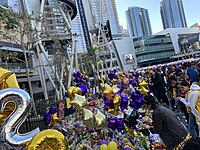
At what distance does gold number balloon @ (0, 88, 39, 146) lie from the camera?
134 centimetres

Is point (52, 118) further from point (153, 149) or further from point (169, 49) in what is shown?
point (169, 49)

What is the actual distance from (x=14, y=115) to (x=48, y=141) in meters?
0.25

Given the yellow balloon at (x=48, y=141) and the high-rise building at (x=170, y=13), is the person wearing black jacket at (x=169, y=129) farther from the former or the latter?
the high-rise building at (x=170, y=13)

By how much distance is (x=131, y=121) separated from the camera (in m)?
3.23

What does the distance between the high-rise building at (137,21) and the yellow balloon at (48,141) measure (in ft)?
508

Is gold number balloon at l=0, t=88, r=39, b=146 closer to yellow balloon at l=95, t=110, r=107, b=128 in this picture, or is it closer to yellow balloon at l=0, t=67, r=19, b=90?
yellow balloon at l=0, t=67, r=19, b=90

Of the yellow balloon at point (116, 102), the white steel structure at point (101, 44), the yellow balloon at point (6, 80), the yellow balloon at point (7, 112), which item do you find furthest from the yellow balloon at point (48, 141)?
the white steel structure at point (101, 44)

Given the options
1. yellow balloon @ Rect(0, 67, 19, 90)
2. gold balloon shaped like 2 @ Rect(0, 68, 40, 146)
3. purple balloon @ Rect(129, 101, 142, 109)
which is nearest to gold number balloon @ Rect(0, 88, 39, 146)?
gold balloon shaped like 2 @ Rect(0, 68, 40, 146)

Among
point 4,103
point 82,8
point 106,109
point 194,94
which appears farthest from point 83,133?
point 82,8

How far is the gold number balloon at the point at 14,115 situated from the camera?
4.39ft

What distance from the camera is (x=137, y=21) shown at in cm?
15888

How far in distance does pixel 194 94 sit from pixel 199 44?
263ft

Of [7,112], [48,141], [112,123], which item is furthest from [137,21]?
[48,141]

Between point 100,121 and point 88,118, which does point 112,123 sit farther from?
point 88,118
